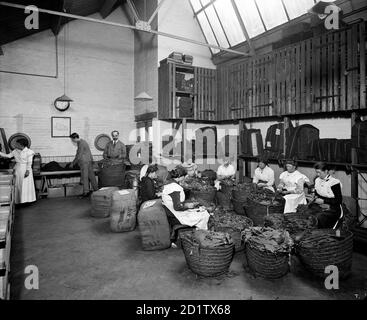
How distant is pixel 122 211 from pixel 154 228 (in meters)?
1.20

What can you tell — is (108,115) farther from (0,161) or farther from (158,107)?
(0,161)

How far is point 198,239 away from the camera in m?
3.58

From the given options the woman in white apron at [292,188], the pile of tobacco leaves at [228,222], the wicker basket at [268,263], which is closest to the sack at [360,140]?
the woman in white apron at [292,188]

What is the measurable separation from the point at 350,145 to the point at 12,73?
9705mm

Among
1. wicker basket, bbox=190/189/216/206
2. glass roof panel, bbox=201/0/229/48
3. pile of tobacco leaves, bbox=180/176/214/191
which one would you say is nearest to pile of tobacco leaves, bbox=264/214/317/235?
wicker basket, bbox=190/189/216/206

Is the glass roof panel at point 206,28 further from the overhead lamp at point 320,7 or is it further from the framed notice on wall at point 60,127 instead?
the framed notice on wall at point 60,127

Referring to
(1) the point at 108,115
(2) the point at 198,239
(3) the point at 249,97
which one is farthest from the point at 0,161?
(3) the point at 249,97

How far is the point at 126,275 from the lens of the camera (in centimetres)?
367

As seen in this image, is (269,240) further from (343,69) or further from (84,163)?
(84,163)

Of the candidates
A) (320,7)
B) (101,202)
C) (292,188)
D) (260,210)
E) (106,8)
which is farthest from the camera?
(106,8)

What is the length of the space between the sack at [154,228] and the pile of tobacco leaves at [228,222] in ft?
2.54

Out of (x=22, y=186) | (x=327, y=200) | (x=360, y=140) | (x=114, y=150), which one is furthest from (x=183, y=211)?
(x=22, y=186)

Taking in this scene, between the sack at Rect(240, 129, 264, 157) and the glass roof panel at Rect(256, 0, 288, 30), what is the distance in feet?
9.73

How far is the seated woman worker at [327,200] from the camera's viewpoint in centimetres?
444
